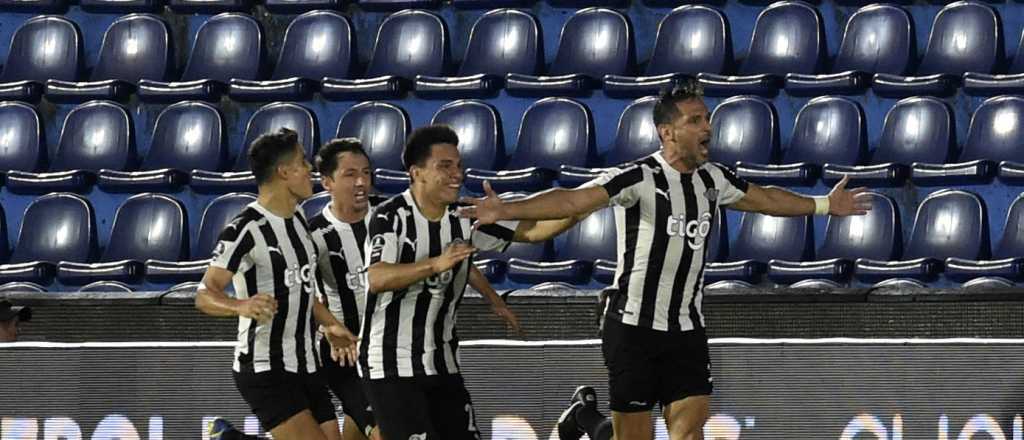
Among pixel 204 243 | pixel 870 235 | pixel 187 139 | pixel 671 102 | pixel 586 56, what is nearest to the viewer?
pixel 671 102

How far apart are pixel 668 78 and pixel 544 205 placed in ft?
17.6

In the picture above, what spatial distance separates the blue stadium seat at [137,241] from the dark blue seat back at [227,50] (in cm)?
120

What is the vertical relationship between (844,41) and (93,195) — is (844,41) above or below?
above

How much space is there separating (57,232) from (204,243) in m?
1.20

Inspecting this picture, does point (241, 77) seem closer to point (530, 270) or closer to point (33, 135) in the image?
point (33, 135)

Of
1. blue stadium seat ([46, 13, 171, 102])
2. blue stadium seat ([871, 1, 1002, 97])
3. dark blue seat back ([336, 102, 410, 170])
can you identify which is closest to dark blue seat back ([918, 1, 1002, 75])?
blue stadium seat ([871, 1, 1002, 97])

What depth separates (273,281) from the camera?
7.17 m

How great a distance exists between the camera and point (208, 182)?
1226 centimetres

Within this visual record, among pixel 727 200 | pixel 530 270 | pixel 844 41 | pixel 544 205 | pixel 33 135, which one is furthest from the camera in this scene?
pixel 33 135

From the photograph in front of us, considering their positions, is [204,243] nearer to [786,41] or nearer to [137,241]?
[137,241]

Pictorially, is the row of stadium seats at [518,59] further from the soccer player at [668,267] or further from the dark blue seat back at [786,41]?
the soccer player at [668,267]

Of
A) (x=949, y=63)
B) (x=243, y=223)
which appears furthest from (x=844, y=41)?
(x=243, y=223)

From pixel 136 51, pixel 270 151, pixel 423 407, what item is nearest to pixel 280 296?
pixel 270 151

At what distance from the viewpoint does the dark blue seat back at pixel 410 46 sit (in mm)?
12680
